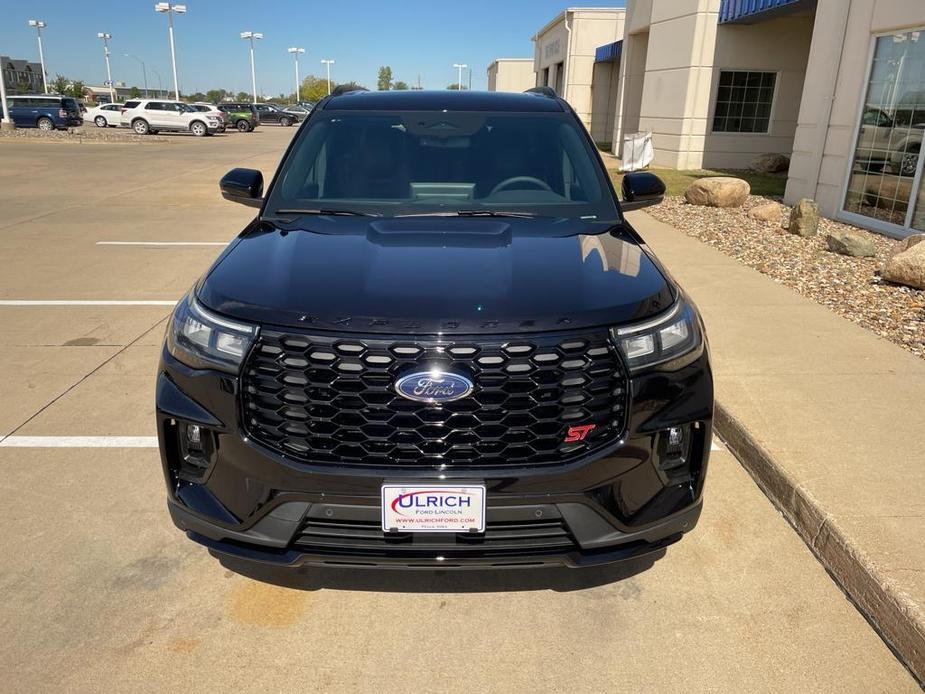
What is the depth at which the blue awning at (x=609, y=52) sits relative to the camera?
1166 inches

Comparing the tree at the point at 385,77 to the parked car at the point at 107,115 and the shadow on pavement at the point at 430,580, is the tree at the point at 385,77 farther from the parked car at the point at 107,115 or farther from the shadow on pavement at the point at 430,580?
the shadow on pavement at the point at 430,580

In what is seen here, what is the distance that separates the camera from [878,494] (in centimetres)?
325

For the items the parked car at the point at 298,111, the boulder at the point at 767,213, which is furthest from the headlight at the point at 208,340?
the parked car at the point at 298,111

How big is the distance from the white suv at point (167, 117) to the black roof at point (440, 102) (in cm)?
3765

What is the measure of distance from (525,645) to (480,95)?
3.04m

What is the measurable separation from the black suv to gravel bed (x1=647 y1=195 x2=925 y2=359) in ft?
13.8

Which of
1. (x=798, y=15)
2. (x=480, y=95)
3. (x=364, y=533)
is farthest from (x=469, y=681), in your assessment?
(x=798, y=15)

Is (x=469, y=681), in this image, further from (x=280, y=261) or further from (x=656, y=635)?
(x=280, y=261)

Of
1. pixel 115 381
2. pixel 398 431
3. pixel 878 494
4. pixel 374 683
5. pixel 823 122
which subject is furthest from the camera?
pixel 823 122

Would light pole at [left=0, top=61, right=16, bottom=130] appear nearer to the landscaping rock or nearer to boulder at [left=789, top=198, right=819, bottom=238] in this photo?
boulder at [left=789, top=198, right=819, bottom=238]

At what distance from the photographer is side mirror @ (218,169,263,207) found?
389cm

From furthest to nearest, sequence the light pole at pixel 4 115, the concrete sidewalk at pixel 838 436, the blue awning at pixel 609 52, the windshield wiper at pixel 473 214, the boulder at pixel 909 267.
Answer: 1. the light pole at pixel 4 115
2. the blue awning at pixel 609 52
3. the boulder at pixel 909 267
4. the windshield wiper at pixel 473 214
5. the concrete sidewalk at pixel 838 436

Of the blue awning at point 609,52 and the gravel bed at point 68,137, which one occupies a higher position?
the blue awning at point 609,52

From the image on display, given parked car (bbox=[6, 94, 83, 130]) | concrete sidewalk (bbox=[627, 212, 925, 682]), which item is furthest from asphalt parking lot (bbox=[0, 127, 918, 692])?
parked car (bbox=[6, 94, 83, 130])
